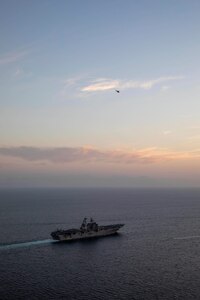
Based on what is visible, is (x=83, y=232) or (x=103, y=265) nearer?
(x=103, y=265)

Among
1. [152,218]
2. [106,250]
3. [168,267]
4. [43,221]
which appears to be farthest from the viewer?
[152,218]

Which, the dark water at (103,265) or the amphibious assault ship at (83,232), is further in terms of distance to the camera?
the amphibious assault ship at (83,232)

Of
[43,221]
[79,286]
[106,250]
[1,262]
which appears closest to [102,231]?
[106,250]

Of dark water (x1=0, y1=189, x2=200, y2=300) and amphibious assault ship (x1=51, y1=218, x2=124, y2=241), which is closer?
dark water (x1=0, y1=189, x2=200, y2=300)

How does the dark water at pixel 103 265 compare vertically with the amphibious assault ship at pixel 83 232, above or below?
below

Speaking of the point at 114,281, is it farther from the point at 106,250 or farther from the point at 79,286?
the point at 106,250

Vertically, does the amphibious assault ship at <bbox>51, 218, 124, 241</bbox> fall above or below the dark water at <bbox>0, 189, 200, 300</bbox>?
above

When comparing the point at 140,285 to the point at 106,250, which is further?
the point at 106,250

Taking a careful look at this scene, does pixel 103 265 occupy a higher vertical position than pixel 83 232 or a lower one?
lower
